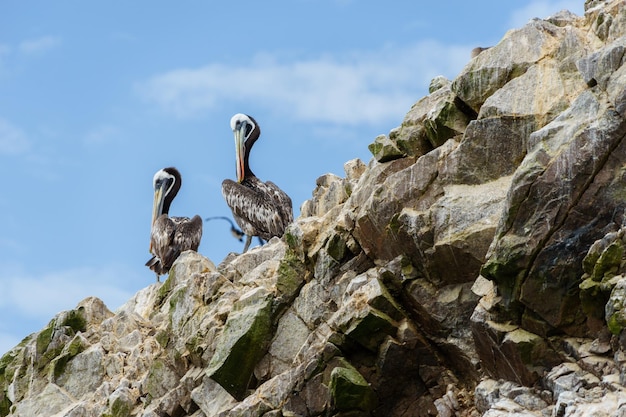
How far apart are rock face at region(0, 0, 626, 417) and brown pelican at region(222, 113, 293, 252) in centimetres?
504

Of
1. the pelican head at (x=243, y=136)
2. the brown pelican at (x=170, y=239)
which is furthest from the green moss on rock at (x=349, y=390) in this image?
the pelican head at (x=243, y=136)

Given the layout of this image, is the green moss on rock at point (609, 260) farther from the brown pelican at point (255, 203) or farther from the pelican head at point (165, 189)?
the pelican head at point (165, 189)

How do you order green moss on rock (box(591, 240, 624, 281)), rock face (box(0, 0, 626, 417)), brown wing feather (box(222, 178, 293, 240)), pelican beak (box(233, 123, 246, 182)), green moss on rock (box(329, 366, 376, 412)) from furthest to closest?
pelican beak (box(233, 123, 246, 182)), brown wing feather (box(222, 178, 293, 240)), green moss on rock (box(329, 366, 376, 412)), rock face (box(0, 0, 626, 417)), green moss on rock (box(591, 240, 624, 281))

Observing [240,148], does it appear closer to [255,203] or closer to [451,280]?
[255,203]

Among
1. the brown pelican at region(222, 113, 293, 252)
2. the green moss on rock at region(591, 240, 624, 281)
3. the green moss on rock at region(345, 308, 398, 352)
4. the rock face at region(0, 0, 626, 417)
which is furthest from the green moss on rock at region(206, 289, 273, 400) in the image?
the brown pelican at region(222, 113, 293, 252)

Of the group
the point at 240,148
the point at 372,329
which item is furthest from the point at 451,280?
the point at 240,148

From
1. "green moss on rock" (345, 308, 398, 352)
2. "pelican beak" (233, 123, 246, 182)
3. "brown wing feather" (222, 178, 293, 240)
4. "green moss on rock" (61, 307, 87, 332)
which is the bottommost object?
"green moss on rock" (345, 308, 398, 352)

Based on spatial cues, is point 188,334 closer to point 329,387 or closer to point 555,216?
point 329,387

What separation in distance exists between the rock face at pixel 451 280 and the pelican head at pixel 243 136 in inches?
304

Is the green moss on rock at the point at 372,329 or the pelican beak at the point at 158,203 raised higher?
the pelican beak at the point at 158,203

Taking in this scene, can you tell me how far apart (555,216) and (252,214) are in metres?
15.6

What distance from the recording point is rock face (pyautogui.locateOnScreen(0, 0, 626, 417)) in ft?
54.4

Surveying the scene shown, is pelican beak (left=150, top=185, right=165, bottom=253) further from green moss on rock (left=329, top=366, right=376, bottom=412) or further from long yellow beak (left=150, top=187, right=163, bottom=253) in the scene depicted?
green moss on rock (left=329, top=366, right=376, bottom=412)

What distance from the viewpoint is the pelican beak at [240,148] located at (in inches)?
1321
